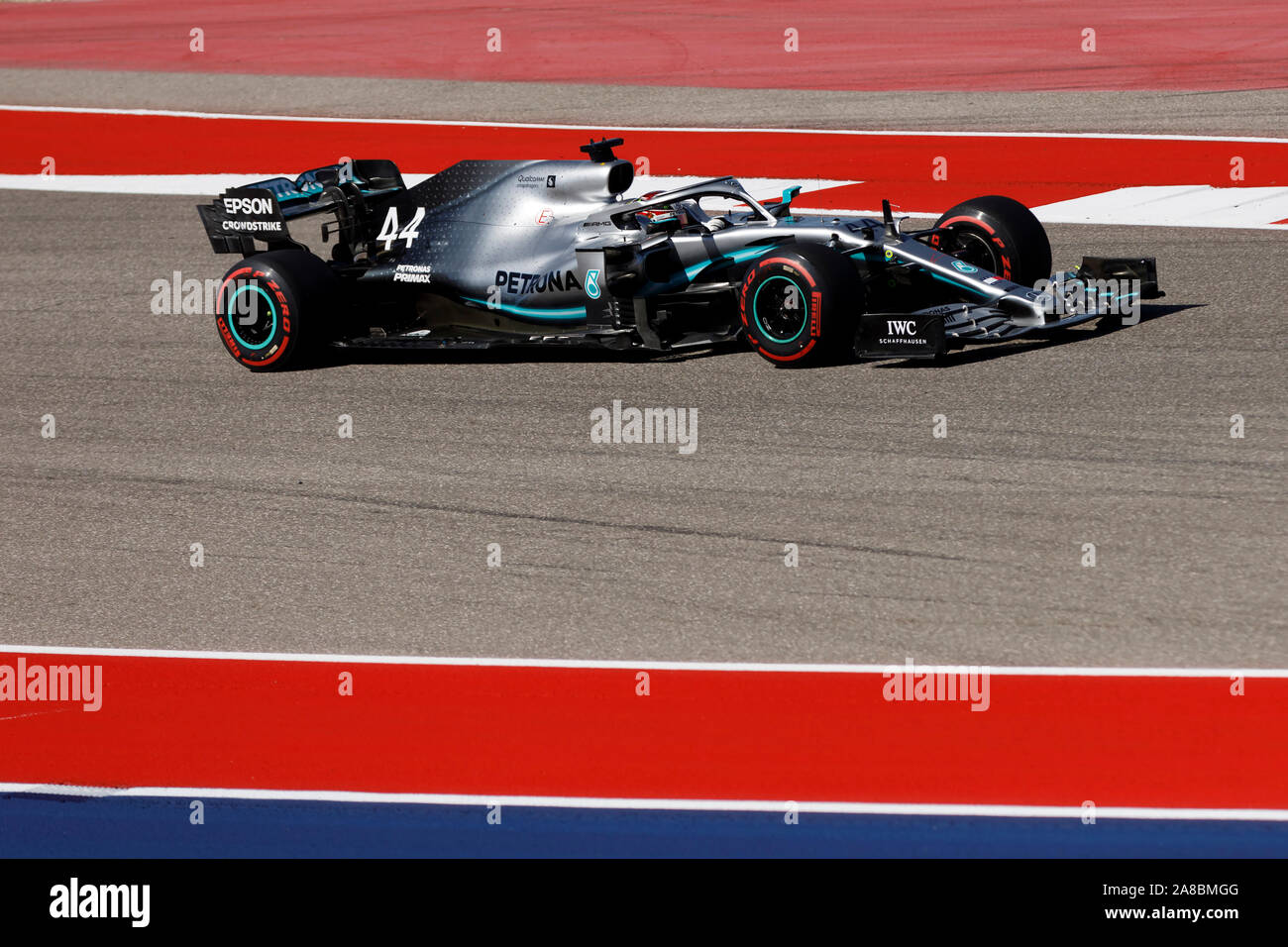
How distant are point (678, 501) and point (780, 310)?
205 cm

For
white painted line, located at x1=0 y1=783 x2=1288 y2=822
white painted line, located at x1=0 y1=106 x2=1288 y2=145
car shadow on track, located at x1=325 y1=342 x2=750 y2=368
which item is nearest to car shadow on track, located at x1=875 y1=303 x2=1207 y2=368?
car shadow on track, located at x1=325 y1=342 x2=750 y2=368

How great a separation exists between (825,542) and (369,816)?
2.59 meters

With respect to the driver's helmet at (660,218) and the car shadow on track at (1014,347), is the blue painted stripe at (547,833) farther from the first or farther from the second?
the driver's helmet at (660,218)

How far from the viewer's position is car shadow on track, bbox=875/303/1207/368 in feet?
32.5

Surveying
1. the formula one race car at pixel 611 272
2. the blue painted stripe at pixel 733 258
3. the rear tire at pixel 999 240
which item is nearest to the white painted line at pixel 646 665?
the formula one race car at pixel 611 272

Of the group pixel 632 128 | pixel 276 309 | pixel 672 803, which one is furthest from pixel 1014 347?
pixel 632 128

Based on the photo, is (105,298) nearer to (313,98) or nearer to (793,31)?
(313,98)

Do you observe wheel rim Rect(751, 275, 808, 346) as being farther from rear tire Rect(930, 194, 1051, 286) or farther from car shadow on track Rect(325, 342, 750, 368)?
rear tire Rect(930, 194, 1051, 286)

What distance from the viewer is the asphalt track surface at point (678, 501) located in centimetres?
670

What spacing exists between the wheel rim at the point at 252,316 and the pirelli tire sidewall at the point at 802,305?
9.64 feet

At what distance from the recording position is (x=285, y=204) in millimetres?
11219

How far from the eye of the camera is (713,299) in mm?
10227

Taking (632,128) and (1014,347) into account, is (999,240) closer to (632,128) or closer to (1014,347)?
(1014,347)

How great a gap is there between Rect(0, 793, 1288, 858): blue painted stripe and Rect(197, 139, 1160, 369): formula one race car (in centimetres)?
456
